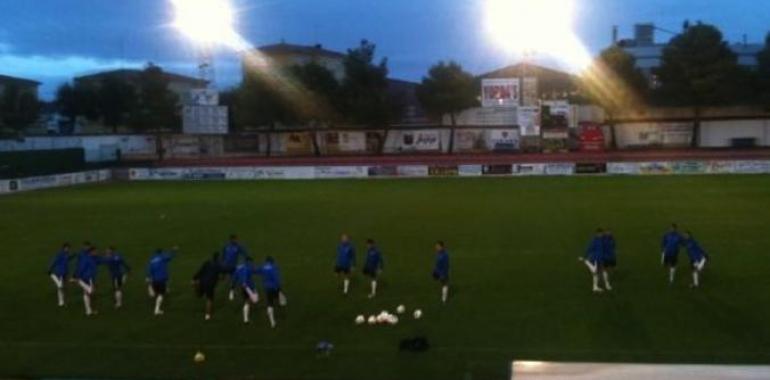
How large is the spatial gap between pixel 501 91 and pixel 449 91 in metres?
17.3

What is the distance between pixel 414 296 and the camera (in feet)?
69.3

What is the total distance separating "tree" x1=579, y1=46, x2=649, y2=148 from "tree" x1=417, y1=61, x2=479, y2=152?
11292 mm

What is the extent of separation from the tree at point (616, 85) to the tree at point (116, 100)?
44720mm

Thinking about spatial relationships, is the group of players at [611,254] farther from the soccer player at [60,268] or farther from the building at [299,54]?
the building at [299,54]

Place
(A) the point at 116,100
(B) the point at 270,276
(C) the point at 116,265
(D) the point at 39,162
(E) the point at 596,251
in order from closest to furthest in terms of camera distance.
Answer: (B) the point at 270,276 → (C) the point at 116,265 → (E) the point at 596,251 → (D) the point at 39,162 → (A) the point at 116,100

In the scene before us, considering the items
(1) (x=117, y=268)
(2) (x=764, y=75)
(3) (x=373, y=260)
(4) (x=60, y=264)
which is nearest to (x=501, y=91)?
(2) (x=764, y=75)

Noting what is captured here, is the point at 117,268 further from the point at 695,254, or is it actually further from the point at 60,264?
the point at 695,254

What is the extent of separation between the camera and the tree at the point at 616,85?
8056 centimetres

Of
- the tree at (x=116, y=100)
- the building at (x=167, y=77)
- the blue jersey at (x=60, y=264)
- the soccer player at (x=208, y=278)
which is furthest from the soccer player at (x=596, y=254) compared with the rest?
the tree at (x=116, y=100)

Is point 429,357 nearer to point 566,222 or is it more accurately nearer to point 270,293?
point 270,293

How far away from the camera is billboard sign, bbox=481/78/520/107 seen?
68000 millimetres

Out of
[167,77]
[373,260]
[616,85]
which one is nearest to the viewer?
[373,260]

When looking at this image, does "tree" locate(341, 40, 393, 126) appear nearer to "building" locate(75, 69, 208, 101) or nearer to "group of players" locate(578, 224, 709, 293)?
"building" locate(75, 69, 208, 101)

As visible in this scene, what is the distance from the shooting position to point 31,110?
8931 cm
